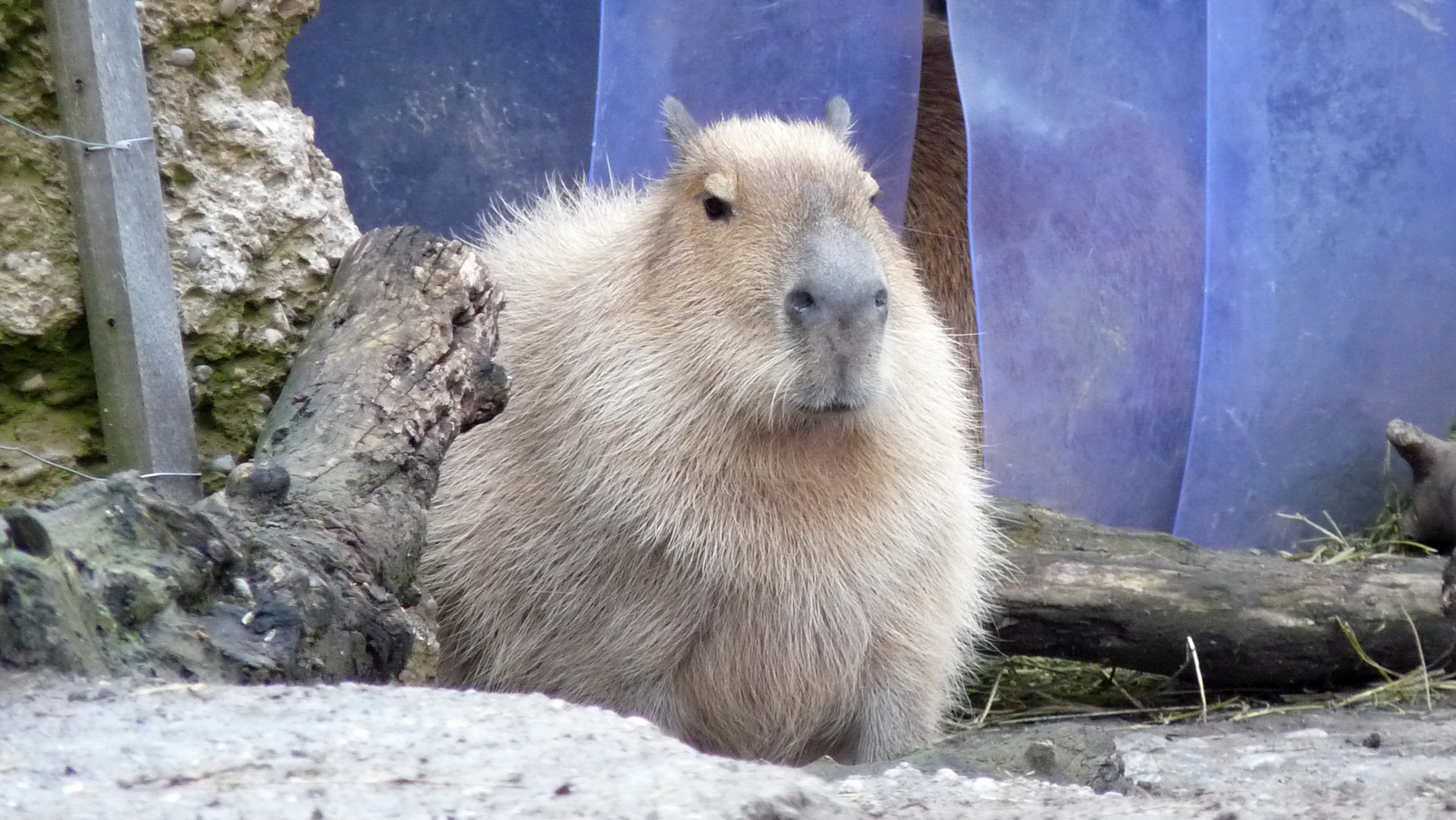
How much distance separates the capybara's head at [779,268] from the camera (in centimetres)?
326

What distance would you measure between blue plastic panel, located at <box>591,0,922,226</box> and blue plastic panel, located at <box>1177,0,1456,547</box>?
100cm

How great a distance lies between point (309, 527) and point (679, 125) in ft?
5.16

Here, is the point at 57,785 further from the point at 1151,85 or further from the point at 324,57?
the point at 1151,85

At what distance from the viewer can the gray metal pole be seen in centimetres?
326

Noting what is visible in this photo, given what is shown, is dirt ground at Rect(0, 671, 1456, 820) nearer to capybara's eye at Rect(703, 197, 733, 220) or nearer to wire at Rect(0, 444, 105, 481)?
wire at Rect(0, 444, 105, 481)

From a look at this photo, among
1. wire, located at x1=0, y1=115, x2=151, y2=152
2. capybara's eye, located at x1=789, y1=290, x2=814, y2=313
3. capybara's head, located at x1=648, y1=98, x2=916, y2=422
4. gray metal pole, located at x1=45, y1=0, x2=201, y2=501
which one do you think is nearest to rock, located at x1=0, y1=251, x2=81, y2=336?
gray metal pole, located at x1=45, y1=0, x2=201, y2=501

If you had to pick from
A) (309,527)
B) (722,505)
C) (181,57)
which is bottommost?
(722,505)

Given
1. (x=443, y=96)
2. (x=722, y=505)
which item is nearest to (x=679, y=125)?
(x=722, y=505)

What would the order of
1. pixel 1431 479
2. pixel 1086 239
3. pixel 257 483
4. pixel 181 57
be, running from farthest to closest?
pixel 1086 239
pixel 1431 479
pixel 181 57
pixel 257 483

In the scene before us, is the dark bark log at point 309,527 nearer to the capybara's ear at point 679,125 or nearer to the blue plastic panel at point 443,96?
the capybara's ear at point 679,125

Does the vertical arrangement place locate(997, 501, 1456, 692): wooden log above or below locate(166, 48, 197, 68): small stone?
below

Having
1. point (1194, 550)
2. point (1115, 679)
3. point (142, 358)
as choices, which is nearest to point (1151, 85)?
point (1194, 550)

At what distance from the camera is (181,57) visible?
11.6 ft

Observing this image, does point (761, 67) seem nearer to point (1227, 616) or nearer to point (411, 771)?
point (1227, 616)
